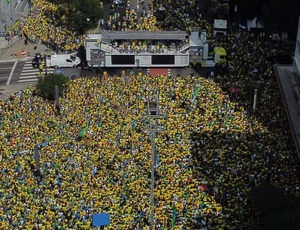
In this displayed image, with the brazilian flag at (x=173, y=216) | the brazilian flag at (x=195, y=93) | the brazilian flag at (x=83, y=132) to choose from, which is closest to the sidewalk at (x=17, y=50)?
the brazilian flag at (x=195, y=93)

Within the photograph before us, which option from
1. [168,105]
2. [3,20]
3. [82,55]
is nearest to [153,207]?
[168,105]

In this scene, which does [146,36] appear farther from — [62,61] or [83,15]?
[62,61]

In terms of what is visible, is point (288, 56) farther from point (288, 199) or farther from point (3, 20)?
point (3, 20)

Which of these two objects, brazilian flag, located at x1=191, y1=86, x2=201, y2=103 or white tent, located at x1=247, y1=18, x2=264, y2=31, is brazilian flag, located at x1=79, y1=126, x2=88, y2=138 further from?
white tent, located at x1=247, y1=18, x2=264, y2=31

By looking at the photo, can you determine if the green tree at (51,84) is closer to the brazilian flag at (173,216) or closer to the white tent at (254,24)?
the brazilian flag at (173,216)

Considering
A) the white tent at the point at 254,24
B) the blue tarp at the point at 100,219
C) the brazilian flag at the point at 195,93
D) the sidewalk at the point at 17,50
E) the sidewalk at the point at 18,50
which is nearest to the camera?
the blue tarp at the point at 100,219

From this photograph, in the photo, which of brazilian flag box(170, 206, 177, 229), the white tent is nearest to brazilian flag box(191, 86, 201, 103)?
brazilian flag box(170, 206, 177, 229)
